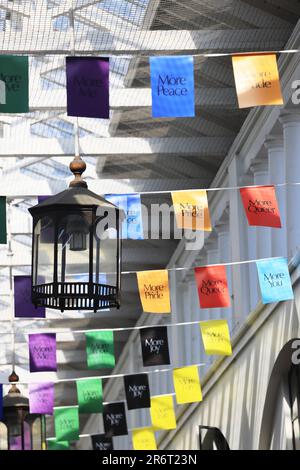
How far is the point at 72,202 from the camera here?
28.9 feet

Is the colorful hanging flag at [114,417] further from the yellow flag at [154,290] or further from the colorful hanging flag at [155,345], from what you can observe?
the yellow flag at [154,290]

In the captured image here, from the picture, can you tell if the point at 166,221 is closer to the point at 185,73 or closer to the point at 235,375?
the point at 235,375

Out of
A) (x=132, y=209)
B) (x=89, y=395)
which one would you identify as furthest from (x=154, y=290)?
(x=89, y=395)

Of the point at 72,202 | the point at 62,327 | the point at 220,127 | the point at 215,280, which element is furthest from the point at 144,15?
the point at 62,327

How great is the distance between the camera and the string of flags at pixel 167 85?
1071 centimetres

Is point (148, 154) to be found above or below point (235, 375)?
above

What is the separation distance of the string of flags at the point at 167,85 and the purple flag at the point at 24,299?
4005mm

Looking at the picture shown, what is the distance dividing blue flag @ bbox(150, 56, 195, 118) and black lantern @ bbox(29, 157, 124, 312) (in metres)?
2.31

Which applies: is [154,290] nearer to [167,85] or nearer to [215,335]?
[215,335]

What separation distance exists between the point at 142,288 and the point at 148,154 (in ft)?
9.78

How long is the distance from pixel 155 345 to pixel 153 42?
4127mm

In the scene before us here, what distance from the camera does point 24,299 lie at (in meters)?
14.9

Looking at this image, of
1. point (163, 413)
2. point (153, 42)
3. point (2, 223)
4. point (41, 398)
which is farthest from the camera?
point (163, 413)

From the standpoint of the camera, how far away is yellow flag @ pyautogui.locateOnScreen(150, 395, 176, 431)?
1843 cm
